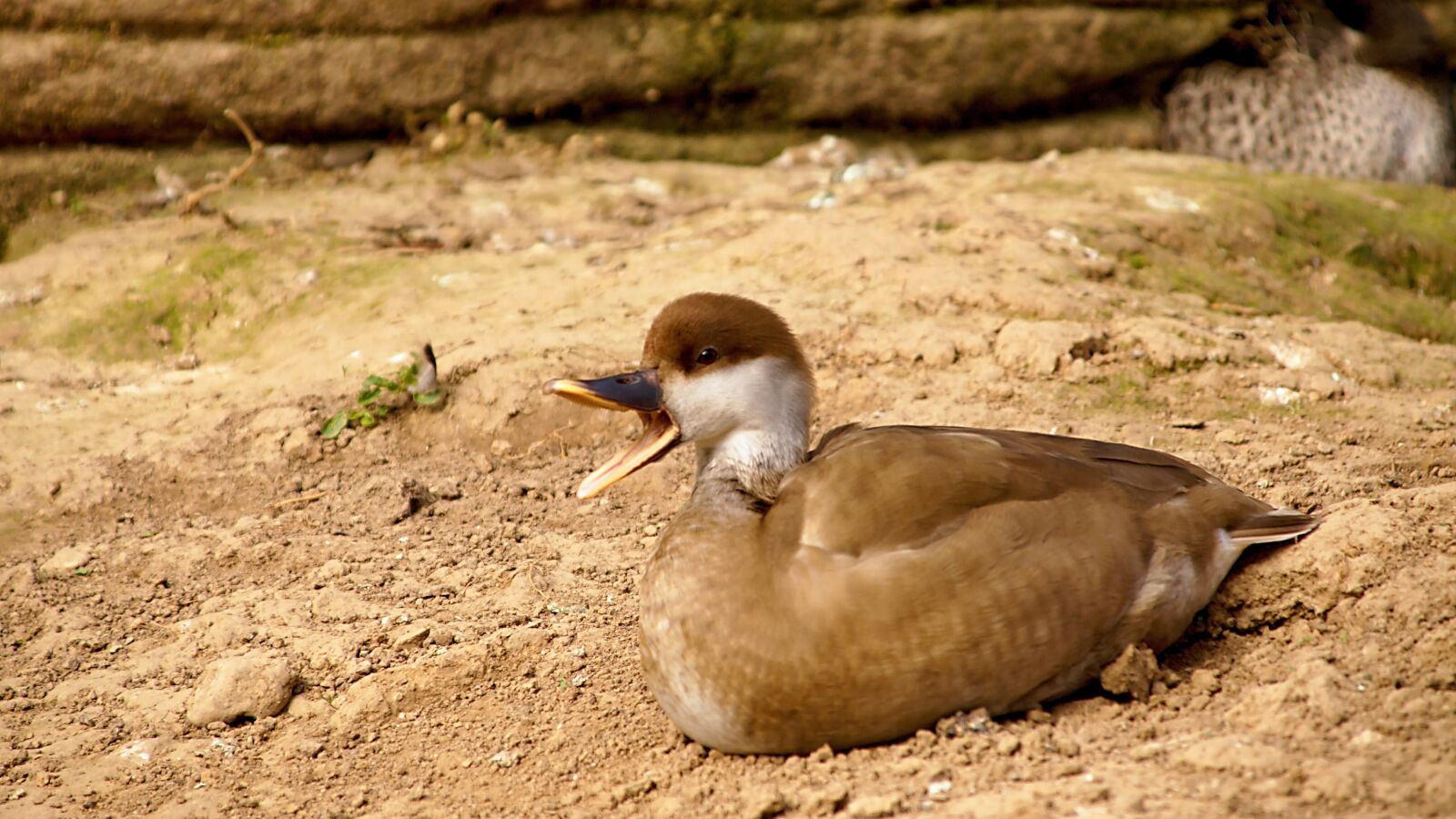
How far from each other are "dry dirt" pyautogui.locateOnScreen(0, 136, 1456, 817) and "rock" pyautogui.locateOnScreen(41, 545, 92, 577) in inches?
0.6

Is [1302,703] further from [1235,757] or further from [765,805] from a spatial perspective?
[765,805]

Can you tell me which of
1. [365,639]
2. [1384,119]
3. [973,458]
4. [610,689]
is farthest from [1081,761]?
[1384,119]

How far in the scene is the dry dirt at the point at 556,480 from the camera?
8.76ft

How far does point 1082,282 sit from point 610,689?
262 cm

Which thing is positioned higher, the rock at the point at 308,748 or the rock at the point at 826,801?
the rock at the point at 826,801

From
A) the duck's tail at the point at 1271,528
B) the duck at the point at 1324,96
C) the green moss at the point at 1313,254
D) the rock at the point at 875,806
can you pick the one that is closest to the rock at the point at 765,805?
the rock at the point at 875,806

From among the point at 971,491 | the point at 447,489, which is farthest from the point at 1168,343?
the point at 447,489

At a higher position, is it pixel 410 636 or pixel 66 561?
pixel 410 636

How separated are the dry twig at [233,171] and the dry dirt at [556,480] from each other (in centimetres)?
9

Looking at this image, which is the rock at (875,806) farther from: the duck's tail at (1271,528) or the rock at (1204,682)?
the duck's tail at (1271,528)

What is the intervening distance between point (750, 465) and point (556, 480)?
4.35ft

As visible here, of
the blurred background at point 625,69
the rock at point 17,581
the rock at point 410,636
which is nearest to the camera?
the rock at point 410,636

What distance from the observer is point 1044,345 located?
4445mm

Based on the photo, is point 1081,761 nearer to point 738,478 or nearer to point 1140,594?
point 1140,594
